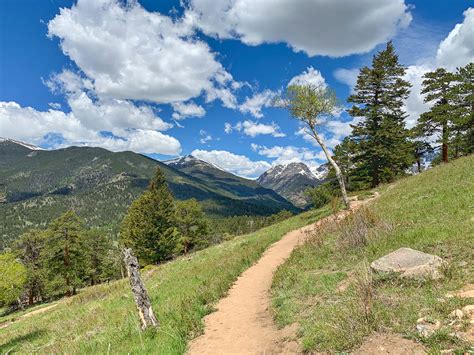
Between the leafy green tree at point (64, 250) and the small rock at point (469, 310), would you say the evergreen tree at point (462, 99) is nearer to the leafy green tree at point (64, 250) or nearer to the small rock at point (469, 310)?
the small rock at point (469, 310)

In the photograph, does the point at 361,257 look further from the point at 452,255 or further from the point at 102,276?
the point at 102,276

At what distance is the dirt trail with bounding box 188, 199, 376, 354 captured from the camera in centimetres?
855

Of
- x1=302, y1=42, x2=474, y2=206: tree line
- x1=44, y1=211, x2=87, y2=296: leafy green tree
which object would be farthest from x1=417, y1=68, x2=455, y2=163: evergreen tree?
x1=44, y1=211, x2=87, y2=296: leafy green tree

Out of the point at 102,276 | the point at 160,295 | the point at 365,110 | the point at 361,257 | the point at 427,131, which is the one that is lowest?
the point at 102,276

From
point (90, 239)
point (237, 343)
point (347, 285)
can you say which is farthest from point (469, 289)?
point (90, 239)

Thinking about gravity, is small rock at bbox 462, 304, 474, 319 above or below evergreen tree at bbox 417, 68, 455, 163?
below

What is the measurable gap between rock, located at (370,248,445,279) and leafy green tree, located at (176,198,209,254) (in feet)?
199

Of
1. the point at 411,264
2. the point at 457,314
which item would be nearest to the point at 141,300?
the point at 411,264

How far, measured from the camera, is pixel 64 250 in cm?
5431

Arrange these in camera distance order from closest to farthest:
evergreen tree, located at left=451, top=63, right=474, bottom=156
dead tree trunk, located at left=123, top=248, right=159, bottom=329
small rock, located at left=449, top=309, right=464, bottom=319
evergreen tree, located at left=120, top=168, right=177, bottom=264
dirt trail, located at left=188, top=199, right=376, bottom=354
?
small rock, located at left=449, top=309, right=464, bottom=319
dirt trail, located at left=188, top=199, right=376, bottom=354
dead tree trunk, located at left=123, top=248, right=159, bottom=329
evergreen tree, located at left=451, top=63, right=474, bottom=156
evergreen tree, located at left=120, top=168, right=177, bottom=264

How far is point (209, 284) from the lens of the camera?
1620 cm

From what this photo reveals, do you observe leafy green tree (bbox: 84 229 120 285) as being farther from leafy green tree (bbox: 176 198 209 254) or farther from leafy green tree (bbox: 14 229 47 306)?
leafy green tree (bbox: 176 198 209 254)

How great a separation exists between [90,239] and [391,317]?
8177cm

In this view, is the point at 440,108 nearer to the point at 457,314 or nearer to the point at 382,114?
the point at 382,114
